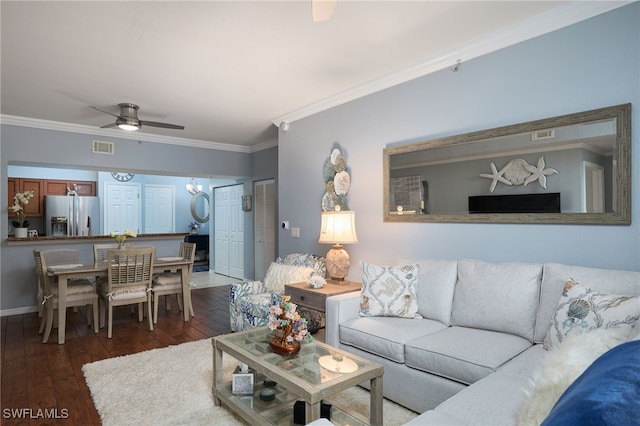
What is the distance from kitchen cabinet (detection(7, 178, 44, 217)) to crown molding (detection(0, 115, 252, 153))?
3.59 m

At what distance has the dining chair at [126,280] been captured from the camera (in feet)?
13.0

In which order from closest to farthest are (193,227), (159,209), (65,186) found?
(65,186), (159,209), (193,227)

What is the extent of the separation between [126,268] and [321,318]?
2.30 meters

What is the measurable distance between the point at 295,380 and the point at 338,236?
174 centimetres

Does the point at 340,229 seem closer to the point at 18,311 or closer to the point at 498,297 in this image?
the point at 498,297


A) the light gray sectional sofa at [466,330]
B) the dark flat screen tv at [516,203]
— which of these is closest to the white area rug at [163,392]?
the light gray sectional sofa at [466,330]

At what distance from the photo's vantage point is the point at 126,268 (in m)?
4.05

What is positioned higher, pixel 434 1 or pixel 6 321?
pixel 434 1

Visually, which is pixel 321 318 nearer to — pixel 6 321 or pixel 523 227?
pixel 523 227

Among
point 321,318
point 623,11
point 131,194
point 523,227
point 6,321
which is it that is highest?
point 623,11

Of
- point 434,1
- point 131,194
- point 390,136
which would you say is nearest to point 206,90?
point 390,136

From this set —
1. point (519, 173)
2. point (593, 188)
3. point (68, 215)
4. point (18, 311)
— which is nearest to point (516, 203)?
point (519, 173)

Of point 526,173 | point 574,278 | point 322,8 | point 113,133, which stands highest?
point 113,133

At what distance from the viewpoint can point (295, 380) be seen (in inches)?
71.9
